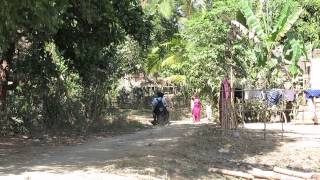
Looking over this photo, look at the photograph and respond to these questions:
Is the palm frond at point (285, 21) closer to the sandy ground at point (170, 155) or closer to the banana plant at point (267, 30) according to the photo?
the banana plant at point (267, 30)

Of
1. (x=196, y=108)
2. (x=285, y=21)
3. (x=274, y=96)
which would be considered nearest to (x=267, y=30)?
(x=285, y=21)

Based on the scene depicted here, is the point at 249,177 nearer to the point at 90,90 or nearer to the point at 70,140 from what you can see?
the point at 70,140

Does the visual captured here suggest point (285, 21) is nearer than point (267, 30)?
Yes

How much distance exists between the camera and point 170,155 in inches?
480

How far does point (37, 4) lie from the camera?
33.8 ft

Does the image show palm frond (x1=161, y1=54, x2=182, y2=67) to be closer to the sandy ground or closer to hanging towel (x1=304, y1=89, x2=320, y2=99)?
hanging towel (x1=304, y1=89, x2=320, y2=99)

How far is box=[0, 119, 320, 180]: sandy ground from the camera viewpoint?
10.0 metres

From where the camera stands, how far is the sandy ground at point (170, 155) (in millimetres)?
10016

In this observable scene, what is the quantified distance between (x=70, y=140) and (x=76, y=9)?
11.9 ft

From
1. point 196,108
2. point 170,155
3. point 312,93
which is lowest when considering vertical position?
point 170,155

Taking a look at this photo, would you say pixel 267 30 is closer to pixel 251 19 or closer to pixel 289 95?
pixel 251 19

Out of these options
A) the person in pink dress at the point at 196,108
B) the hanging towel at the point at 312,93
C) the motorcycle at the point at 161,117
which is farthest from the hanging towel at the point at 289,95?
the motorcycle at the point at 161,117

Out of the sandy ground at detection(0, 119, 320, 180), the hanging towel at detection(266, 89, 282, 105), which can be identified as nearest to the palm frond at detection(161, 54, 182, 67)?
the hanging towel at detection(266, 89, 282, 105)

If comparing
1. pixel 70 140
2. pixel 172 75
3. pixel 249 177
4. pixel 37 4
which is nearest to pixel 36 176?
pixel 37 4
